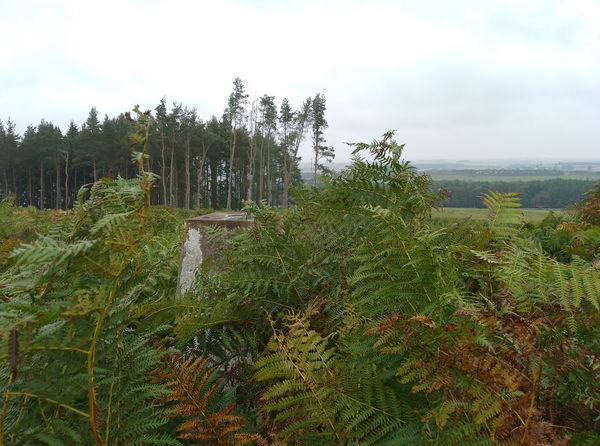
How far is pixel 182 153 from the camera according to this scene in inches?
2269

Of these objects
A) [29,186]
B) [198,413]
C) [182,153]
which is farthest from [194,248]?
[29,186]

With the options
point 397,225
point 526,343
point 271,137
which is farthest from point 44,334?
point 271,137

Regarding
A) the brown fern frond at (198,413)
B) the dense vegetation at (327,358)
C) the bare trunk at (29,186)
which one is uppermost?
the bare trunk at (29,186)

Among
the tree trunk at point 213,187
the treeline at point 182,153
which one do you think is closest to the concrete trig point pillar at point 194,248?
the treeline at point 182,153

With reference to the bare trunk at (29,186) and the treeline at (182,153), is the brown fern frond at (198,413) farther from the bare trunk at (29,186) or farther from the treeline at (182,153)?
the bare trunk at (29,186)

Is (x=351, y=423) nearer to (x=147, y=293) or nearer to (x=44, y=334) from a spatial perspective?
(x=44, y=334)

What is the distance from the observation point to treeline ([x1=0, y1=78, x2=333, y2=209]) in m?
53.7

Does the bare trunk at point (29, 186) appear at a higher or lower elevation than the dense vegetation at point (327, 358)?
higher

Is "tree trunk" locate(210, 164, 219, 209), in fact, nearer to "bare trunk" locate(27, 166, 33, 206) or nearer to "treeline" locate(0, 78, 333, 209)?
"treeline" locate(0, 78, 333, 209)

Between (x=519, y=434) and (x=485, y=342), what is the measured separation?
21 cm

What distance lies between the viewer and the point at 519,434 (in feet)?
3.12

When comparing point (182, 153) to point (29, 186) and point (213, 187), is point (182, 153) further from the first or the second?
point (29, 186)

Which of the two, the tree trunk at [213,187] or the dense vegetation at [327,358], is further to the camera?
the tree trunk at [213,187]

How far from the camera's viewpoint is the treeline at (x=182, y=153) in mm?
53688
